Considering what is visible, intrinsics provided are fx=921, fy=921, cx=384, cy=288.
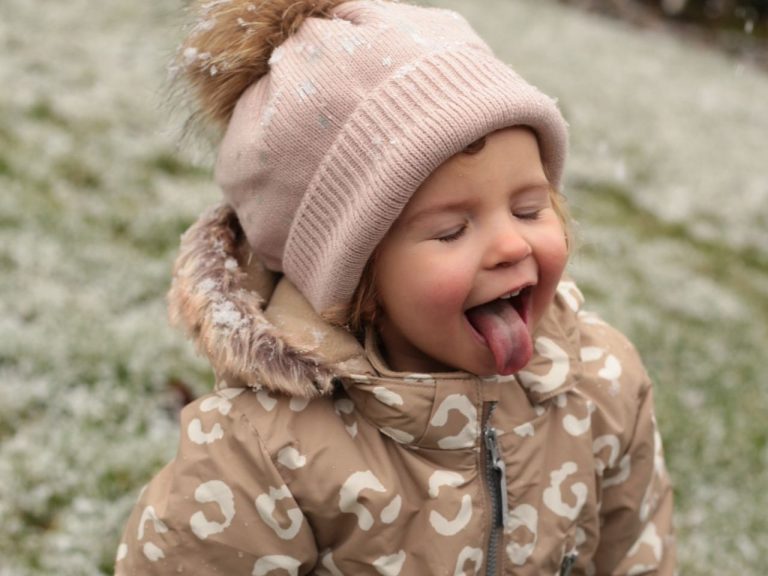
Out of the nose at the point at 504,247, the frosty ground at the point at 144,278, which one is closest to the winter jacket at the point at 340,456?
the nose at the point at 504,247

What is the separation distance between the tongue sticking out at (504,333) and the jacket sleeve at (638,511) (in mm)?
602

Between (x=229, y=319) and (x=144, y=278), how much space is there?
2704 mm

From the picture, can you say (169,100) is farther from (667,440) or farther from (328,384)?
(667,440)

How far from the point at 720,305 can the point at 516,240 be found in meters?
4.46

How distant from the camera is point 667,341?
518 centimetres

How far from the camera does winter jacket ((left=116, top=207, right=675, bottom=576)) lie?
6.46 ft

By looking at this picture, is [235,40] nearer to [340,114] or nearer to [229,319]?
[340,114]

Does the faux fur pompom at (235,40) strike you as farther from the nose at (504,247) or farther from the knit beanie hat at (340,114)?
the nose at (504,247)

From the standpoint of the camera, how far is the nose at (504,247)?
1.83 metres

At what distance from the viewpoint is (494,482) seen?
2076 millimetres

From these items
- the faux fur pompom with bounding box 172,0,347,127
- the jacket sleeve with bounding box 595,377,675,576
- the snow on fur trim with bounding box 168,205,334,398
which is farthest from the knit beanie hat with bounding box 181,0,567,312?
the jacket sleeve with bounding box 595,377,675,576

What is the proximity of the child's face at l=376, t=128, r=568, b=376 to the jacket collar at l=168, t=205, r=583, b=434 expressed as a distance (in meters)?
0.10

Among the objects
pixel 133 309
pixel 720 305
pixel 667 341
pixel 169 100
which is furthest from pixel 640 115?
pixel 169 100

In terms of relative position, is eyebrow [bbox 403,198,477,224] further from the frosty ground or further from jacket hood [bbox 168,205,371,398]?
the frosty ground
